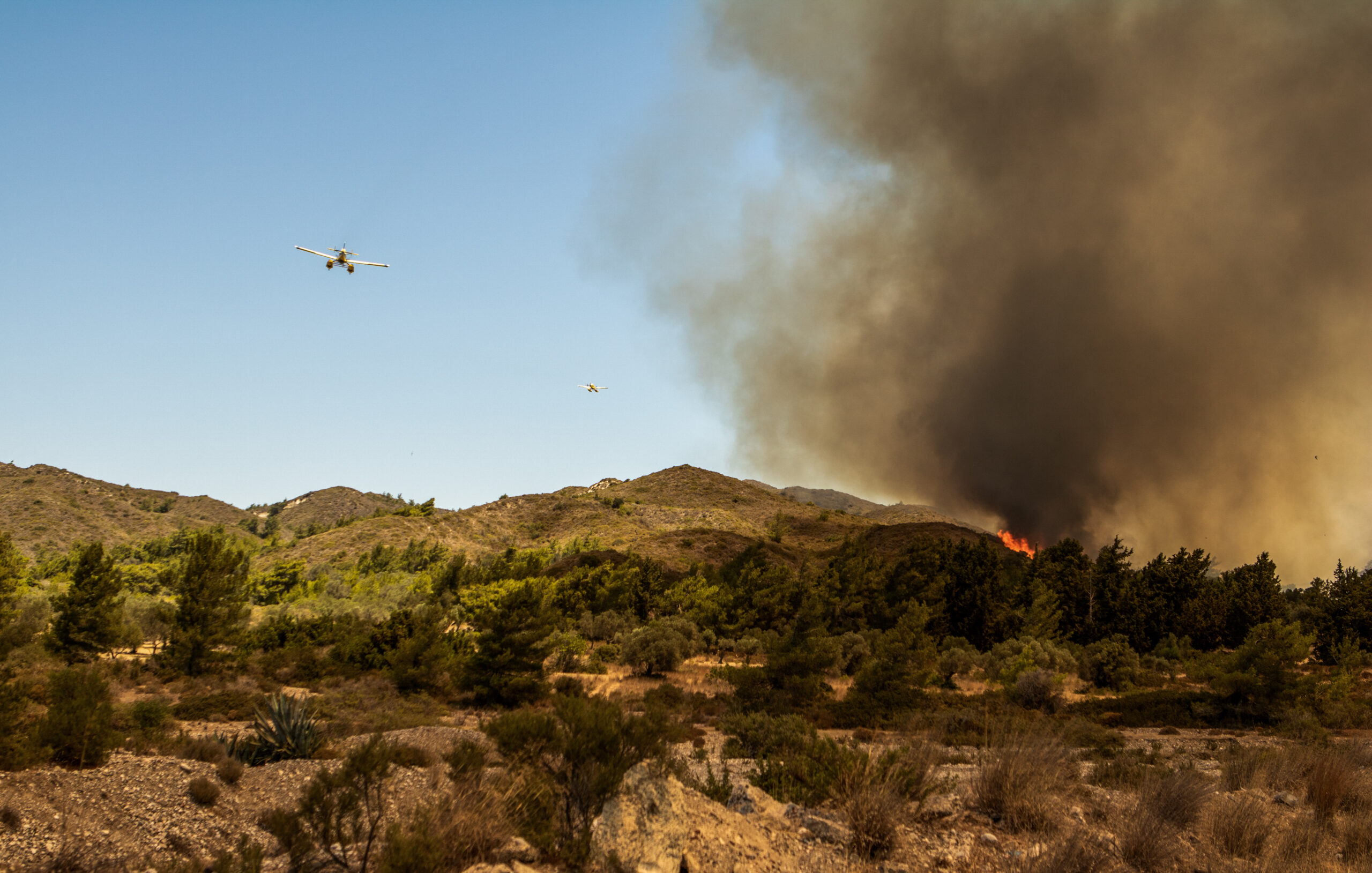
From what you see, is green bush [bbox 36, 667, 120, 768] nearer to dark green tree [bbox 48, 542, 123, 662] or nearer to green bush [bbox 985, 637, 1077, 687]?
dark green tree [bbox 48, 542, 123, 662]

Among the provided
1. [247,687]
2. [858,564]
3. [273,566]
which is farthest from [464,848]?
[273,566]

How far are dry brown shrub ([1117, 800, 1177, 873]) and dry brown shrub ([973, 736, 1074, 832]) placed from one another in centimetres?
104

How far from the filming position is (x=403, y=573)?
256 feet

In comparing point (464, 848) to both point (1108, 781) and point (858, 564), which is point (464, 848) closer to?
point (1108, 781)

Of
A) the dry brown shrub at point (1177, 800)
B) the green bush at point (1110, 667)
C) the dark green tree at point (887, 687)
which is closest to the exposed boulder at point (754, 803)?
the dry brown shrub at point (1177, 800)

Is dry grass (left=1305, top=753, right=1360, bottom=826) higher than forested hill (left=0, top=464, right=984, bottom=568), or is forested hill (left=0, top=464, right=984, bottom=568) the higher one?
forested hill (left=0, top=464, right=984, bottom=568)

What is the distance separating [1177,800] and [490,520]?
119673 mm

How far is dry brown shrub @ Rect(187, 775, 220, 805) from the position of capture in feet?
36.2

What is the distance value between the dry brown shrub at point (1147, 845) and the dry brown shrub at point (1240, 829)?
68cm

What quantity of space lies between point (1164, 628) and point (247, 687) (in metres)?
52.7

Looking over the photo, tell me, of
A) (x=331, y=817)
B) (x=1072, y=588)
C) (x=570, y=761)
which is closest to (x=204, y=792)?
(x=331, y=817)

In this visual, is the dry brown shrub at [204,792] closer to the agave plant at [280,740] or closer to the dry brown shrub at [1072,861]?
the agave plant at [280,740]

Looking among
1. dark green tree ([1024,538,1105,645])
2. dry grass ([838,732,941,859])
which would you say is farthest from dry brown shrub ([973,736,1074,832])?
dark green tree ([1024,538,1105,645])

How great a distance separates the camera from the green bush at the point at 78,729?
12.2 meters
